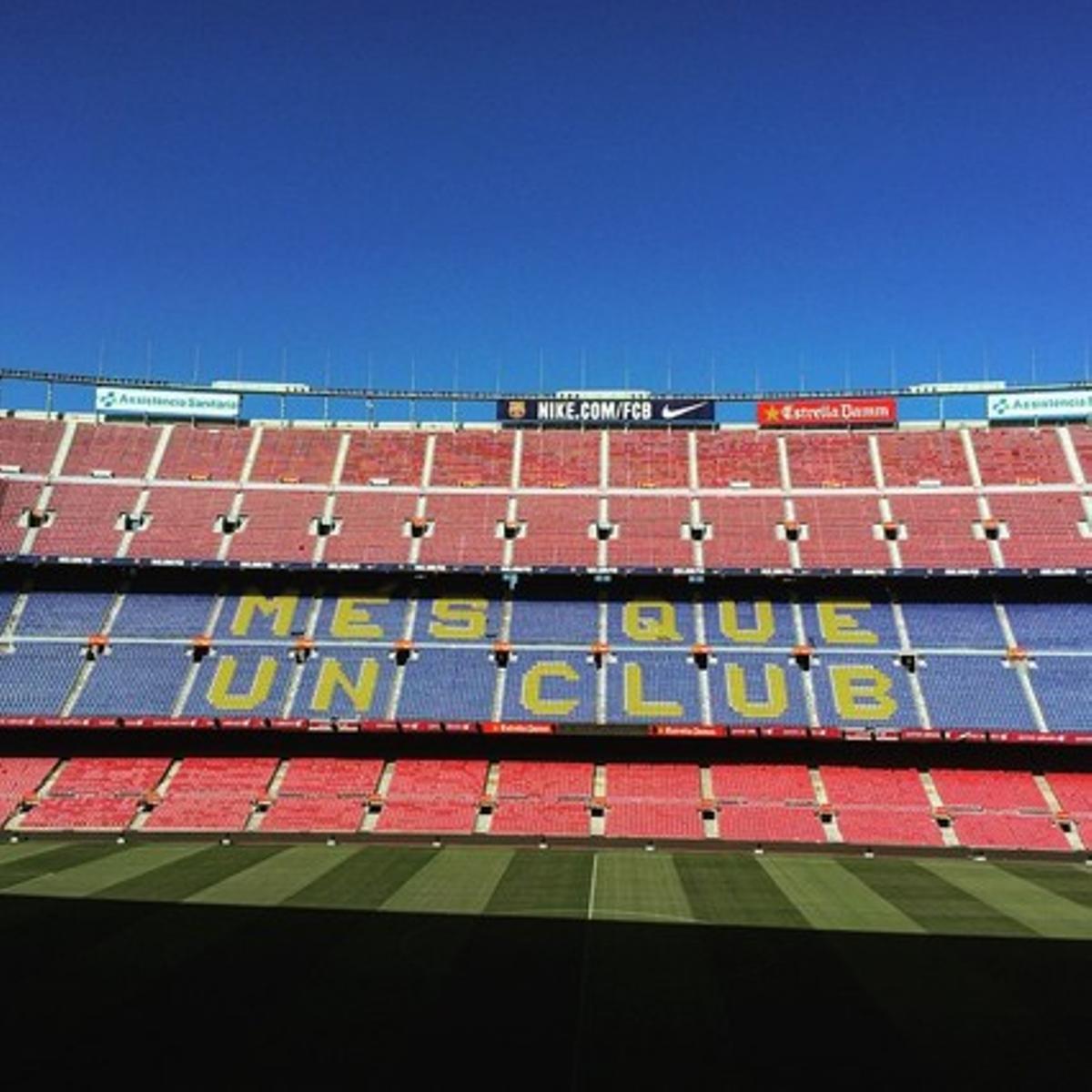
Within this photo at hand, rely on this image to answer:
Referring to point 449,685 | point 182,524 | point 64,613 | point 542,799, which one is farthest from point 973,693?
point 64,613

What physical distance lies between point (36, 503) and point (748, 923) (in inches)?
1925

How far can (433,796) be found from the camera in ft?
143

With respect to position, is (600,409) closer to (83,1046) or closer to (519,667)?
(519,667)

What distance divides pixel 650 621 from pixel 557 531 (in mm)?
8167

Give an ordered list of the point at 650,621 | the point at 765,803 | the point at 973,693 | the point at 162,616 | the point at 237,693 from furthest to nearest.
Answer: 1. the point at 650,621
2. the point at 162,616
3. the point at 237,693
4. the point at 973,693
5. the point at 765,803

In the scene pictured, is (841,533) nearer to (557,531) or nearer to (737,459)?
(737,459)

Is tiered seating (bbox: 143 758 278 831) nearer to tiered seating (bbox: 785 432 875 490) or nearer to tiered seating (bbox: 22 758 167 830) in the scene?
tiered seating (bbox: 22 758 167 830)

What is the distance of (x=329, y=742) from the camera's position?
152 feet

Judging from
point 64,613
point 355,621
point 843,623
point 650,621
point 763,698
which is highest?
point 650,621

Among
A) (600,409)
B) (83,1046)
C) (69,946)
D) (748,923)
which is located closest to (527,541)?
(600,409)

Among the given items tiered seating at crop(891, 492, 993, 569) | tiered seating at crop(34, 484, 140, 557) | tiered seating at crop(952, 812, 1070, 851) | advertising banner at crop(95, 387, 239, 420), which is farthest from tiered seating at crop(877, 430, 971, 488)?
tiered seating at crop(34, 484, 140, 557)

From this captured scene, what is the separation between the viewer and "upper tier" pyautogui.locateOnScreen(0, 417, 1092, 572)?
2064 inches

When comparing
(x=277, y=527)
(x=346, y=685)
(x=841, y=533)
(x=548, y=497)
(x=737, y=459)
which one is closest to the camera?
(x=346, y=685)

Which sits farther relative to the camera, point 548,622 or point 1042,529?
point 1042,529
